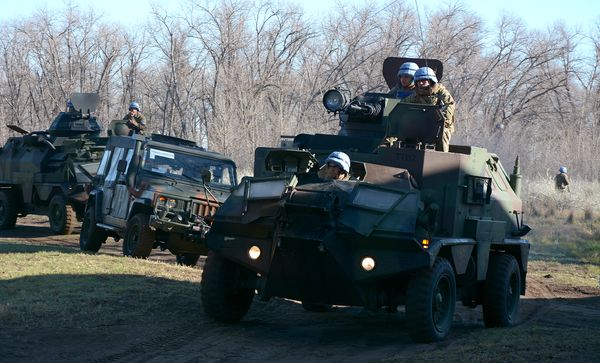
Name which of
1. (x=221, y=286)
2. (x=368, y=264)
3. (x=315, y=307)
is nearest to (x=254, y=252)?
(x=221, y=286)

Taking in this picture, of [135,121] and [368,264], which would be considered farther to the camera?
[135,121]

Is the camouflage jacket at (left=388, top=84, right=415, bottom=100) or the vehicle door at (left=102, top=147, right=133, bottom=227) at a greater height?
the camouflage jacket at (left=388, top=84, right=415, bottom=100)

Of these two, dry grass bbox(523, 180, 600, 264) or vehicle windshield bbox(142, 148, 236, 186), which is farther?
dry grass bbox(523, 180, 600, 264)

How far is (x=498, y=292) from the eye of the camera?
1169 centimetres

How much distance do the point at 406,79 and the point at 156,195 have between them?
14.5ft

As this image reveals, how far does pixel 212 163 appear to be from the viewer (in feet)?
56.6

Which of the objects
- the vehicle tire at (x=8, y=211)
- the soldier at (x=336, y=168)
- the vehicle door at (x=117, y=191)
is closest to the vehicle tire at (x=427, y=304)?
the soldier at (x=336, y=168)

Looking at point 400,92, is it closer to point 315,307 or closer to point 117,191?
point 315,307

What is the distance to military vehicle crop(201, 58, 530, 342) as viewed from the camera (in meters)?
9.55

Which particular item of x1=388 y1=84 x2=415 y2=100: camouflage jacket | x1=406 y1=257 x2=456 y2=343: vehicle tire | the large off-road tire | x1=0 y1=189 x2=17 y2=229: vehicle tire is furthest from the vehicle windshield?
x1=0 y1=189 x2=17 y2=229: vehicle tire

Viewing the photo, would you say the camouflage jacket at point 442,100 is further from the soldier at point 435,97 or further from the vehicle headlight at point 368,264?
the vehicle headlight at point 368,264

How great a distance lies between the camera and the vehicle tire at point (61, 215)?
71.3 ft

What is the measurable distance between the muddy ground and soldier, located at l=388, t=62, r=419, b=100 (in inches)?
127

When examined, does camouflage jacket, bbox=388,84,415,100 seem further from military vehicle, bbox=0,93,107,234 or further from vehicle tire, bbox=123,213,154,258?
military vehicle, bbox=0,93,107,234
